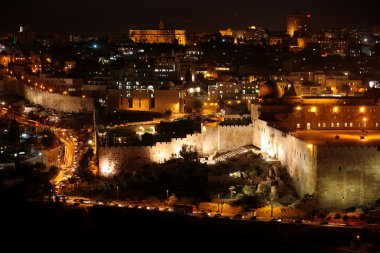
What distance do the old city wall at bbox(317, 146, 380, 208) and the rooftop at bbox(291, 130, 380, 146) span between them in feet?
2.33

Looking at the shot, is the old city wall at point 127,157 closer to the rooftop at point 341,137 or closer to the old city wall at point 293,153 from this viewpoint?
the old city wall at point 293,153

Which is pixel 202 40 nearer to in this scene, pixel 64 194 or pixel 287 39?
pixel 287 39

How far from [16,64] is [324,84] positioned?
25790mm

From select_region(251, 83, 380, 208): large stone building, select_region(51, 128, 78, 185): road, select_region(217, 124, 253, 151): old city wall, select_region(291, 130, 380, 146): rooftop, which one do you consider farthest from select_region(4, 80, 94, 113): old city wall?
select_region(291, 130, 380, 146): rooftop

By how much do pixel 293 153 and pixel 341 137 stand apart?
2.26 m

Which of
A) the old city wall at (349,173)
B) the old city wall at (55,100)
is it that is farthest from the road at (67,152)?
the old city wall at (349,173)

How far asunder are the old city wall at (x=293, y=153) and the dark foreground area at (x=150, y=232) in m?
2.20

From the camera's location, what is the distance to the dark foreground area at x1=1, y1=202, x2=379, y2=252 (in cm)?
2298

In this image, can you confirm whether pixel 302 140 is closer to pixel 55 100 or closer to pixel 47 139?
pixel 47 139

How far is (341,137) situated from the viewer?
28.1 metres

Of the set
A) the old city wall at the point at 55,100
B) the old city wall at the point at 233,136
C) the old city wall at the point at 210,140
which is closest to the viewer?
the old city wall at the point at 233,136

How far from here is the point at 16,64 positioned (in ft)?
198

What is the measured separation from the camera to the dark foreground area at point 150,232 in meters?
23.0

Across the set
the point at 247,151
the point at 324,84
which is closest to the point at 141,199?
the point at 247,151
